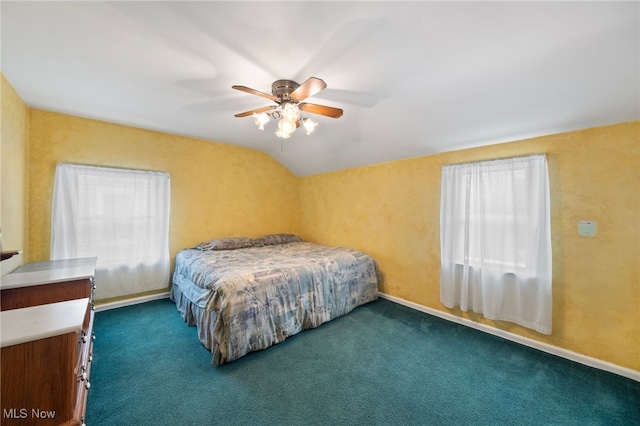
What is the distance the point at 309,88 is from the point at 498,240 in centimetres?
233

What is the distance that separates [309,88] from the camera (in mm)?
1648

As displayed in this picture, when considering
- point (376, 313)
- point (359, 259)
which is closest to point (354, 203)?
point (359, 259)

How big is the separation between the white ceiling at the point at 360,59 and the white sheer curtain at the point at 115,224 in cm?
82

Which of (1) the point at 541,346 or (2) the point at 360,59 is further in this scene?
(1) the point at 541,346

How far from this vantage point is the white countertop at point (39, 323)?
84 centimetres

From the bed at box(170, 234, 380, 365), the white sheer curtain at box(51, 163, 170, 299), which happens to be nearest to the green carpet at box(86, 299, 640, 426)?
the bed at box(170, 234, 380, 365)

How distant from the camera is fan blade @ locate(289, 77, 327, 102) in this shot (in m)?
1.55

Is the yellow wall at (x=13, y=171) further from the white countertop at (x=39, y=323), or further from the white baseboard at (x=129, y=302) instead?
the white countertop at (x=39, y=323)

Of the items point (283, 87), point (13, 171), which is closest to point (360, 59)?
point (283, 87)

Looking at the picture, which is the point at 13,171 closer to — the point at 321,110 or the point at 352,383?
the point at 321,110

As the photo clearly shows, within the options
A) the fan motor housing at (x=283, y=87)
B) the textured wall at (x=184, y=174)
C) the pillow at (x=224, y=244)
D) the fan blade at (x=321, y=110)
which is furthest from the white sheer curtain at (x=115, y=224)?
the fan blade at (x=321, y=110)

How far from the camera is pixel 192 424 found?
1460 mm

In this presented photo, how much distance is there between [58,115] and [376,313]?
4331 mm

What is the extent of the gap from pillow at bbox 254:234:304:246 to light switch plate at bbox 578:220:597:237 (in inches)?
143
